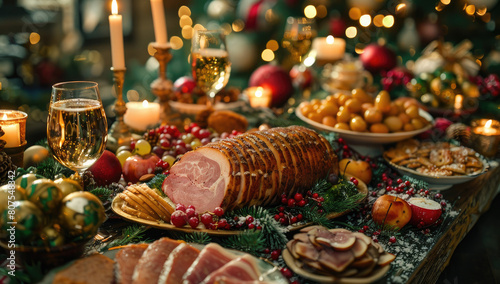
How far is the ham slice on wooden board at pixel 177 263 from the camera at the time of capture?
103cm

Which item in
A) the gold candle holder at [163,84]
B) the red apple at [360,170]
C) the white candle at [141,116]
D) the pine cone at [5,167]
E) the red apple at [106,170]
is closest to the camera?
the pine cone at [5,167]

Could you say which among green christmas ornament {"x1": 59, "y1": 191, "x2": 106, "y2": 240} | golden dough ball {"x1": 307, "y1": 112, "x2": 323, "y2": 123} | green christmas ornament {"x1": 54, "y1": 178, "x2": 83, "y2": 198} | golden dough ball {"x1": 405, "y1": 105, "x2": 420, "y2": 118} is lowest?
green christmas ornament {"x1": 59, "y1": 191, "x2": 106, "y2": 240}

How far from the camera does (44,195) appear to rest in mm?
1091

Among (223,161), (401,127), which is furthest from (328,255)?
(401,127)

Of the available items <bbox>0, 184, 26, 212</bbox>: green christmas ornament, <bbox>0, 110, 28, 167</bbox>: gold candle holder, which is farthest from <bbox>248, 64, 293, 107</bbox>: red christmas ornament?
<bbox>0, 184, 26, 212</bbox>: green christmas ornament

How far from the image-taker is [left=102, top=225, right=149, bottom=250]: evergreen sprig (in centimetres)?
133

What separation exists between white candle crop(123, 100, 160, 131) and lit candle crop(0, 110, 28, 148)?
0.60 metres

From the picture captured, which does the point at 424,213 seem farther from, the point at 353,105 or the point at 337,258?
the point at 353,105

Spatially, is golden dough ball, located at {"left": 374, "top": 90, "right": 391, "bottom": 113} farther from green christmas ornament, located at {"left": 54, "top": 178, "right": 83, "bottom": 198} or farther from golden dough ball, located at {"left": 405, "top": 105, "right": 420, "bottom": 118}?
green christmas ornament, located at {"left": 54, "top": 178, "right": 83, "bottom": 198}

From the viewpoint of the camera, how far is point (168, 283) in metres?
1.01

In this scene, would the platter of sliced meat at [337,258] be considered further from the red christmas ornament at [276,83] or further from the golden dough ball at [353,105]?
the red christmas ornament at [276,83]

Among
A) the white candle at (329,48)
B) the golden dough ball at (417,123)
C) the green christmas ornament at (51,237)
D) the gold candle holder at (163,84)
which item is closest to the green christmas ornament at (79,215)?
the green christmas ornament at (51,237)

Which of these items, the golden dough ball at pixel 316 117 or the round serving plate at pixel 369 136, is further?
the golden dough ball at pixel 316 117

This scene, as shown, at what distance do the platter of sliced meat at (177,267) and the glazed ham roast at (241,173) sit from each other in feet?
1.16
